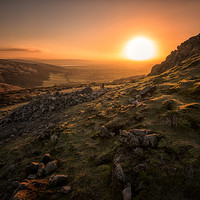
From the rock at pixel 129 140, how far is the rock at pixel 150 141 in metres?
0.55

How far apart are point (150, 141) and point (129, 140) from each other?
1.72m

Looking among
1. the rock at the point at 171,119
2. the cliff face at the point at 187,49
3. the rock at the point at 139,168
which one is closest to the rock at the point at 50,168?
the rock at the point at 139,168

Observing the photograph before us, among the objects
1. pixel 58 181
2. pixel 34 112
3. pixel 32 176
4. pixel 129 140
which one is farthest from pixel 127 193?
pixel 34 112

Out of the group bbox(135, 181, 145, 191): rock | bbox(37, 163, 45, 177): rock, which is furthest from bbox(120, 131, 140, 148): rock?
bbox(37, 163, 45, 177): rock

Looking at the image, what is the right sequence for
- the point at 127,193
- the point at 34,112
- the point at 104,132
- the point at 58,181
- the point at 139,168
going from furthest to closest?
the point at 34,112, the point at 104,132, the point at 58,181, the point at 139,168, the point at 127,193

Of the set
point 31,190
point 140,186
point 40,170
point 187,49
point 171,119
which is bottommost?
point 40,170

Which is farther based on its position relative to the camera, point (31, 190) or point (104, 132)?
point (104, 132)

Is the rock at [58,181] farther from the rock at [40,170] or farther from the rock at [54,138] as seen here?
the rock at [54,138]

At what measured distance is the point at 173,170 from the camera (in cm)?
738

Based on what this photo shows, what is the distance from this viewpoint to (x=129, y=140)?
33.8ft

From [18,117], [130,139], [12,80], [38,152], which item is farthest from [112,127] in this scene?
[12,80]

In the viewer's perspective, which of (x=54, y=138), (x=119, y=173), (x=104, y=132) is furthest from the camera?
(x=54, y=138)

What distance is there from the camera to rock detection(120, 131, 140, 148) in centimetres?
986

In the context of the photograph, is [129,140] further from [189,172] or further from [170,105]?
[170,105]
